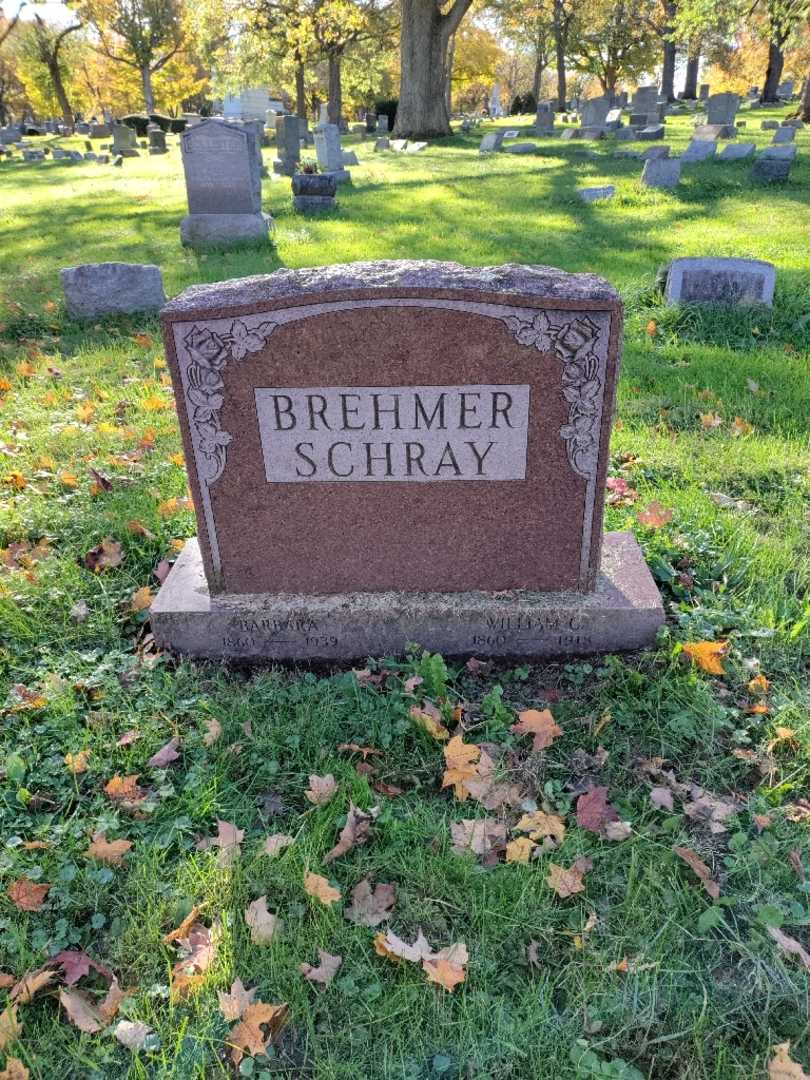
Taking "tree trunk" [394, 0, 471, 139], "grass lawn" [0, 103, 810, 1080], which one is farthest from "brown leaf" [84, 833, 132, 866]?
"tree trunk" [394, 0, 471, 139]

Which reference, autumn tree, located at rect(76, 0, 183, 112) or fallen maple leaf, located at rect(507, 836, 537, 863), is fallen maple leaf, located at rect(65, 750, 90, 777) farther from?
autumn tree, located at rect(76, 0, 183, 112)

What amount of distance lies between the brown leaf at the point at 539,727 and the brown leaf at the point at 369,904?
723 millimetres

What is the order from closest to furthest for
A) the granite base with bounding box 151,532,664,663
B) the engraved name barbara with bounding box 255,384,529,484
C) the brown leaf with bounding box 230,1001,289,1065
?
the brown leaf with bounding box 230,1001,289,1065
the engraved name barbara with bounding box 255,384,529,484
the granite base with bounding box 151,532,664,663

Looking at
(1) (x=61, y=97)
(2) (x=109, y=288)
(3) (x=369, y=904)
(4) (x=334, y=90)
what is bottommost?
(3) (x=369, y=904)

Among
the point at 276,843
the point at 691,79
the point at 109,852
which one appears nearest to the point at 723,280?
the point at 276,843

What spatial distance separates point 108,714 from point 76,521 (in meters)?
1.43

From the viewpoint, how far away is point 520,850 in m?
2.24

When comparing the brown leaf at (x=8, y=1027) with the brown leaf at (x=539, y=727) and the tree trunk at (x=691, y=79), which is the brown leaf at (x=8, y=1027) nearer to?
the brown leaf at (x=539, y=727)

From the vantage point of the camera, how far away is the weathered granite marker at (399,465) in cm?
262

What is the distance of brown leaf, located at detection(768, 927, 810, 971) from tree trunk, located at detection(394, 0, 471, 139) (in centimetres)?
2436

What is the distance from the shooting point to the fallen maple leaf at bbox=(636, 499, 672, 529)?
3.66 metres

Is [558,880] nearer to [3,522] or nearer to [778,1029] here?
[778,1029]

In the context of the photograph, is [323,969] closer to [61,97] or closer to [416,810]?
[416,810]

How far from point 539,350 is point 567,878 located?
1.69 meters
